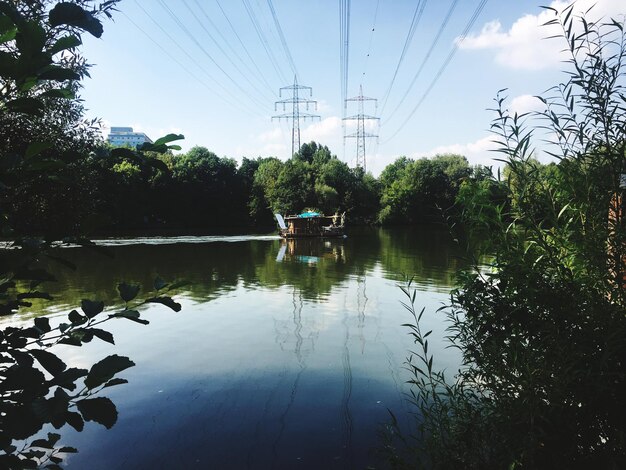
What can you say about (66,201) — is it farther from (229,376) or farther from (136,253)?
(136,253)

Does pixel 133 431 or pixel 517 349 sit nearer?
pixel 517 349

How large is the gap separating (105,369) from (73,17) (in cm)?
96

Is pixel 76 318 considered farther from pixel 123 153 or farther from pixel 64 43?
pixel 64 43

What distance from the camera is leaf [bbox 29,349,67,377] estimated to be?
1.21 metres

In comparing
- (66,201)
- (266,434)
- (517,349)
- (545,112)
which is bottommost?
(266,434)

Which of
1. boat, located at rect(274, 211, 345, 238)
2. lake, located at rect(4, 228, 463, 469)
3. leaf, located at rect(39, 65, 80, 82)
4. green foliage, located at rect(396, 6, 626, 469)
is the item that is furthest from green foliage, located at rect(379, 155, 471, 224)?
leaf, located at rect(39, 65, 80, 82)

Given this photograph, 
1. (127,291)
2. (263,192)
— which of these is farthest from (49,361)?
(263,192)

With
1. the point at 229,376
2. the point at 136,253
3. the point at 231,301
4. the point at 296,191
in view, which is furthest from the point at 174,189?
the point at 229,376

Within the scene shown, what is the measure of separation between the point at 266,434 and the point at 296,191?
61.5 metres

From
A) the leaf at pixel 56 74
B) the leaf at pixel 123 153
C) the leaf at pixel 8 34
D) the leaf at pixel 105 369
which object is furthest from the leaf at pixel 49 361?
the leaf at pixel 8 34

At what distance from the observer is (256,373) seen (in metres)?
8.34

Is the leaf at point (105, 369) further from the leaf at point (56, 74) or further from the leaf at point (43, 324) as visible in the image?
the leaf at point (56, 74)

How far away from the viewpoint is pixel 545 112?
131 inches

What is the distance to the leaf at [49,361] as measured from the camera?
1213mm
